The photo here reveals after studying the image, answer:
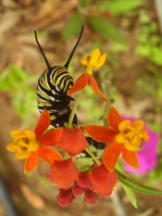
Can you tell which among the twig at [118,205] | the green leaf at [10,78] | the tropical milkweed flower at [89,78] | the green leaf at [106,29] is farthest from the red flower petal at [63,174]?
the twig at [118,205]

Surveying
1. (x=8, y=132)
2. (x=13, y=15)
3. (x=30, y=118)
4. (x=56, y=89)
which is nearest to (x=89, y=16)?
(x=13, y=15)

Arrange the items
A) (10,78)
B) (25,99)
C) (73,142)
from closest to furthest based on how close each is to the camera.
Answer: (73,142) → (10,78) → (25,99)

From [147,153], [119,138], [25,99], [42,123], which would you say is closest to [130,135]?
[119,138]

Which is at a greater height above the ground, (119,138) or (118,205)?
(119,138)

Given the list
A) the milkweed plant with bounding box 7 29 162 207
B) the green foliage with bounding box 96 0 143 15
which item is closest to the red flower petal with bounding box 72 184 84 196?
the milkweed plant with bounding box 7 29 162 207

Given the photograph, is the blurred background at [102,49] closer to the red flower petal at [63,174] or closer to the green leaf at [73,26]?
the green leaf at [73,26]

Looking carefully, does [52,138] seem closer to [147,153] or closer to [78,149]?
[78,149]

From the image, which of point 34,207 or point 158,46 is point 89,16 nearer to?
point 158,46
